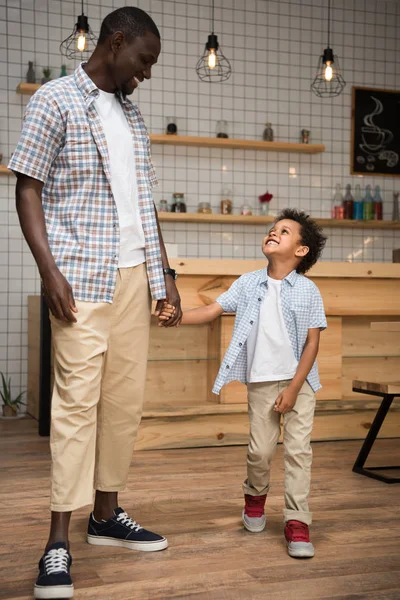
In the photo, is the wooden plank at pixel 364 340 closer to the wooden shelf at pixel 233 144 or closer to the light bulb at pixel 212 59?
the light bulb at pixel 212 59

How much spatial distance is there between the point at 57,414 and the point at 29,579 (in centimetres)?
40

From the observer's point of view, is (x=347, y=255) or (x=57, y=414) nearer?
(x=57, y=414)

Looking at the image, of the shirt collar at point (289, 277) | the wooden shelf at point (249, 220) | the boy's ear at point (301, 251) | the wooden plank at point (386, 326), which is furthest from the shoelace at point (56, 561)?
the wooden shelf at point (249, 220)

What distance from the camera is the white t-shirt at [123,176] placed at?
195 centimetres

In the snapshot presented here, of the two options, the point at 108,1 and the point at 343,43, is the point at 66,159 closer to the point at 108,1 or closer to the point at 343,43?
the point at 108,1

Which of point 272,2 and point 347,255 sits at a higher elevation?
point 272,2

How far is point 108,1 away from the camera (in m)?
5.34

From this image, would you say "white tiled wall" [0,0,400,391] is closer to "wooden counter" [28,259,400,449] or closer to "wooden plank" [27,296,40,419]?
"wooden plank" [27,296,40,419]

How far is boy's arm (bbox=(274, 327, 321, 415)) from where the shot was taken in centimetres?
221

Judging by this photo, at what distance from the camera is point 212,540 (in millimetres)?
2225

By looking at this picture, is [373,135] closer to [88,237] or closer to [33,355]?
[33,355]

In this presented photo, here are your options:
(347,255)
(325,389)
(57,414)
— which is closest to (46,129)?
(57,414)

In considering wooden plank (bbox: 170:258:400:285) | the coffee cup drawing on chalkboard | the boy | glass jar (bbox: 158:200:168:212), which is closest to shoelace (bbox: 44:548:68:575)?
the boy

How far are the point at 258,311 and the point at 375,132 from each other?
3.95 metres
